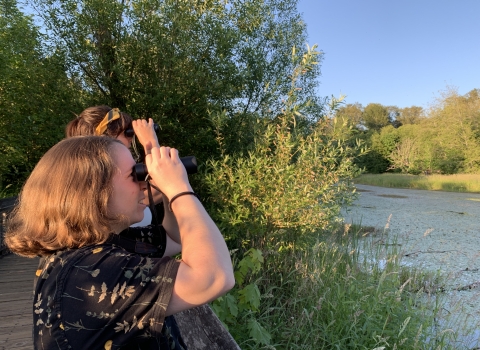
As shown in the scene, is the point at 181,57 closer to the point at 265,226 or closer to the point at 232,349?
the point at 265,226

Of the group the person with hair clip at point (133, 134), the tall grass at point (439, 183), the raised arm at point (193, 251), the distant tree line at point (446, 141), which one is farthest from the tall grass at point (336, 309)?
the distant tree line at point (446, 141)

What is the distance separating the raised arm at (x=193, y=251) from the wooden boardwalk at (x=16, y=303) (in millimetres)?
2075

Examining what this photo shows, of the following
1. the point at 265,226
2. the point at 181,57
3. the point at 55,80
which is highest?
the point at 181,57

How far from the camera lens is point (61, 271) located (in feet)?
2.24

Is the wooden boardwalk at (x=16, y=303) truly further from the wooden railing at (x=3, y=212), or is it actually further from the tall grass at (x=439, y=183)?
the tall grass at (x=439, y=183)

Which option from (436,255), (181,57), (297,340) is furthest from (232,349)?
(436,255)

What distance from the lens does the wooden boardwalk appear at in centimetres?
226

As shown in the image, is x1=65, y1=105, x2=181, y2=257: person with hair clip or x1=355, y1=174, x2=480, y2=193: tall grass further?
x1=355, y1=174, x2=480, y2=193: tall grass

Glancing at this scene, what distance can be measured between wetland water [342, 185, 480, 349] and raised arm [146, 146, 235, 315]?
2439 millimetres

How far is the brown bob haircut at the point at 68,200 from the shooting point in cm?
73

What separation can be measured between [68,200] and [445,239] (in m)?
7.03

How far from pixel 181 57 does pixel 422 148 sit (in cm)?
2835

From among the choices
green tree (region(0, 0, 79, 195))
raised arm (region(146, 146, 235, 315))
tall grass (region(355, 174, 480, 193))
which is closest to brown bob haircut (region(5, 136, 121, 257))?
raised arm (region(146, 146, 235, 315))

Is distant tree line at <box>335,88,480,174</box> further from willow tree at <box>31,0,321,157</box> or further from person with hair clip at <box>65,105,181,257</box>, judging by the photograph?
person with hair clip at <box>65,105,181,257</box>
